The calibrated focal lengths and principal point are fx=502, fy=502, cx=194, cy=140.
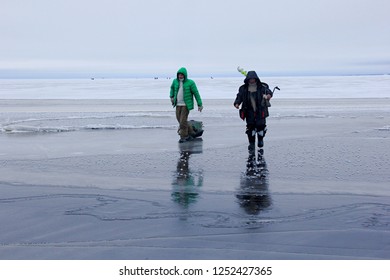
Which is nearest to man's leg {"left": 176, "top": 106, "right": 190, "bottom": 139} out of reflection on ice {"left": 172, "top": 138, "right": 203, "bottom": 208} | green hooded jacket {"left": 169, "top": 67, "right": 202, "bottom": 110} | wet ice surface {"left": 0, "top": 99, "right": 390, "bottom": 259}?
green hooded jacket {"left": 169, "top": 67, "right": 202, "bottom": 110}

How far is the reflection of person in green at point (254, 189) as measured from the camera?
6539 millimetres

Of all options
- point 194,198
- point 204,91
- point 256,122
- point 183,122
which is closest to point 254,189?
point 194,198

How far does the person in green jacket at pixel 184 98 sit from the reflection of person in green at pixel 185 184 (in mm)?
3102

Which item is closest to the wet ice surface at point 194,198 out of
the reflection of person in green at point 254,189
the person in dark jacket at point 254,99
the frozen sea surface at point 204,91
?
the reflection of person in green at point 254,189

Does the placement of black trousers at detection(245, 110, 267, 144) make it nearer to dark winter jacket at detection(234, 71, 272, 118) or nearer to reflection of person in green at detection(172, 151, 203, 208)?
dark winter jacket at detection(234, 71, 272, 118)

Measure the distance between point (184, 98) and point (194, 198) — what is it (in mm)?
6314

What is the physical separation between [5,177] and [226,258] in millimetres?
5261

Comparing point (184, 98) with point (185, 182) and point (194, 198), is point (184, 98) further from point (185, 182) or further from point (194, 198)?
point (194, 198)

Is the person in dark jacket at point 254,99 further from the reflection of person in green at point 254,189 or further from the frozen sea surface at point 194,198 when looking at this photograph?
the reflection of person in green at point 254,189

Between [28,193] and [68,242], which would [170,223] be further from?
[28,193]

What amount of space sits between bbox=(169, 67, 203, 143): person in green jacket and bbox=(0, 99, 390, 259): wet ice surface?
449mm

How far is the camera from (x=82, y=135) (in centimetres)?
1409

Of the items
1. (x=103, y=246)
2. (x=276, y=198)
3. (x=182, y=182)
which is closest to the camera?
(x=103, y=246)
